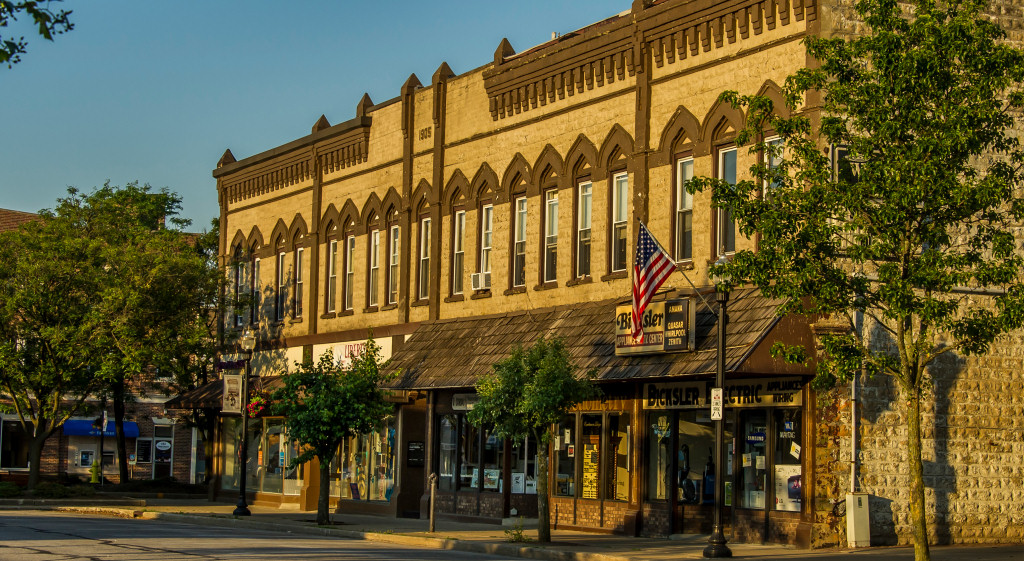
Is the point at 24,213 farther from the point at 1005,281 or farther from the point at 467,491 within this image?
the point at 1005,281

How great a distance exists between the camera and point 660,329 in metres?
23.1

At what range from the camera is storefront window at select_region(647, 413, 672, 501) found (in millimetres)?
24531

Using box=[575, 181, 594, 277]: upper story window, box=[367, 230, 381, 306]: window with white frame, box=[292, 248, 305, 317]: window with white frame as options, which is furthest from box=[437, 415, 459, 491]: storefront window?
box=[292, 248, 305, 317]: window with white frame

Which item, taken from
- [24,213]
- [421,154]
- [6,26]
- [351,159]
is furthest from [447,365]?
[24,213]

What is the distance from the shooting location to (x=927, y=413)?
21844 millimetres

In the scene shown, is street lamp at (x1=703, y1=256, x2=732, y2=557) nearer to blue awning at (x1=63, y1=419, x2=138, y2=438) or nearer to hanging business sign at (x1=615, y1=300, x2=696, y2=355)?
hanging business sign at (x1=615, y1=300, x2=696, y2=355)

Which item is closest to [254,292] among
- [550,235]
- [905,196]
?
[550,235]

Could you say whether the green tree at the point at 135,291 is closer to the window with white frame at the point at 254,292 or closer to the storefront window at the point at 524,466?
the window with white frame at the point at 254,292

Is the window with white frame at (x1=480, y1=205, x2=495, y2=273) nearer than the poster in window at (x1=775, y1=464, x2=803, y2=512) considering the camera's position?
No

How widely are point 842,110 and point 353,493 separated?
20055 mm

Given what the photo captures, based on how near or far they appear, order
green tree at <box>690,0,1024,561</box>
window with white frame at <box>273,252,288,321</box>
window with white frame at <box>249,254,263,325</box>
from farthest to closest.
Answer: window with white frame at <box>249,254,263,325</box>, window with white frame at <box>273,252,288,321</box>, green tree at <box>690,0,1024,561</box>

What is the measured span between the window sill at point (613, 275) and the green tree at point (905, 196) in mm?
7599

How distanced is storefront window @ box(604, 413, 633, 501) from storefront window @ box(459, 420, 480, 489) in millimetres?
4600

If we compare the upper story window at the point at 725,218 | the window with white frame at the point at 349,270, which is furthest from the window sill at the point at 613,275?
the window with white frame at the point at 349,270
